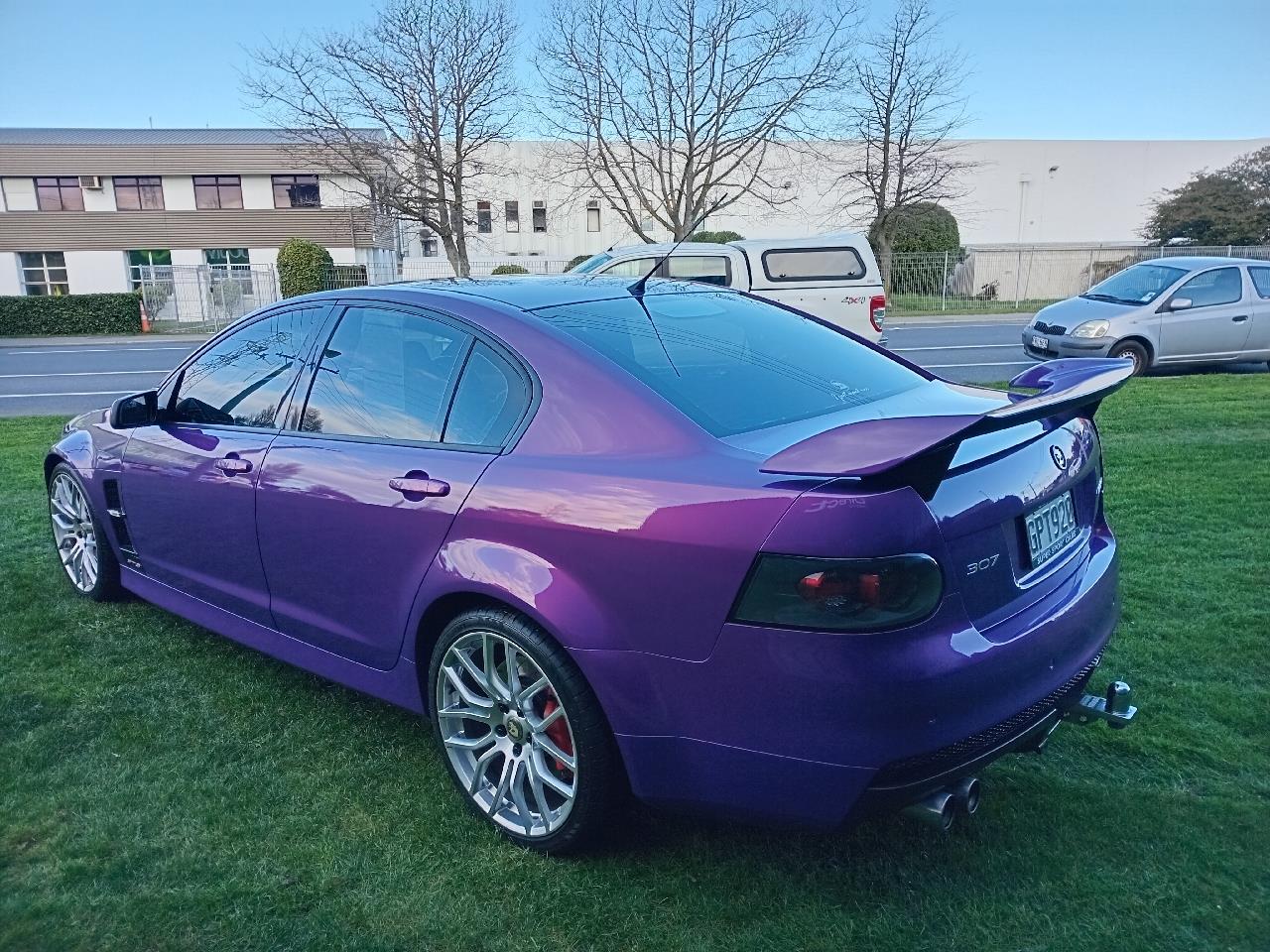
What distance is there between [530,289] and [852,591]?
1.73m

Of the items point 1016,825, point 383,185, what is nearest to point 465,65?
point 383,185

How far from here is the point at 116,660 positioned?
404 centimetres

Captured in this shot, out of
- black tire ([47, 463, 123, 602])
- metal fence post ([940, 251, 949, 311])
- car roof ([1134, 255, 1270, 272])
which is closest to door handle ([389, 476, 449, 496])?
black tire ([47, 463, 123, 602])

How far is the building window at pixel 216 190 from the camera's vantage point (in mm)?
41781

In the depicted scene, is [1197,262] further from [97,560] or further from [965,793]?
[97,560]

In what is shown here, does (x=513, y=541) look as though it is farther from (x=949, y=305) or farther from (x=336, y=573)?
(x=949, y=305)

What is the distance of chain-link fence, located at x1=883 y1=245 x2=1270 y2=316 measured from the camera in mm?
28156

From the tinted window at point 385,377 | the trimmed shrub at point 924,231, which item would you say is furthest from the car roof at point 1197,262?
the trimmed shrub at point 924,231

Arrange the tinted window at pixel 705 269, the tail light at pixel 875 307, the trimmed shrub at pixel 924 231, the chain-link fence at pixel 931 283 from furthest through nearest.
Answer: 1. the trimmed shrub at pixel 924 231
2. the chain-link fence at pixel 931 283
3. the tail light at pixel 875 307
4. the tinted window at pixel 705 269

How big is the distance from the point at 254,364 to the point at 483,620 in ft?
5.74

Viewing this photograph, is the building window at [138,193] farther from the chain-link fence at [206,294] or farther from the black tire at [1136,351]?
the black tire at [1136,351]

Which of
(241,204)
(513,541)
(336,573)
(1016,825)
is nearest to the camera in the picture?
(513,541)

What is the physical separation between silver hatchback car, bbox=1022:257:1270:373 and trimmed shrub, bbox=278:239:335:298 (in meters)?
21.9

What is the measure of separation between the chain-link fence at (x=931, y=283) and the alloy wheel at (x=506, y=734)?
85.1 ft
